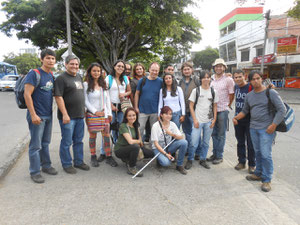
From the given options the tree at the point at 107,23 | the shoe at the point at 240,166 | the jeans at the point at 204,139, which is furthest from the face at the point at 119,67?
the tree at the point at 107,23

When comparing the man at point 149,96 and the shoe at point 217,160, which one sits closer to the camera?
the man at point 149,96

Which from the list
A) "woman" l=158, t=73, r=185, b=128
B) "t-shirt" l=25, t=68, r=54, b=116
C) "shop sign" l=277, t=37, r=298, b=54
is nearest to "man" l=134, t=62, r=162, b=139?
"woman" l=158, t=73, r=185, b=128

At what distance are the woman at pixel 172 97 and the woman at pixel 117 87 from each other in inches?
28.5

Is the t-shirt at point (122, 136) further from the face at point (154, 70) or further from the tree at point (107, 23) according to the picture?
the tree at point (107, 23)

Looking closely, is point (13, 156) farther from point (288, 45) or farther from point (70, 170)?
point (288, 45)

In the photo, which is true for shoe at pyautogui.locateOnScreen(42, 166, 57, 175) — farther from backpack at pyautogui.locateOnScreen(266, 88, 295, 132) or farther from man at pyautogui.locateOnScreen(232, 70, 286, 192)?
backpack at pyautogui.locateOnScreen(266, 88, 295, 132)

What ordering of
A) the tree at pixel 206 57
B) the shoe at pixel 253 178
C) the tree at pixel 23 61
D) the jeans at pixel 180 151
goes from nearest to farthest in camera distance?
the shoe at pixel 253 178 → the jeans at pixel 180 151 → the tree at pixel 206 57 → the tree at pixel 23 61

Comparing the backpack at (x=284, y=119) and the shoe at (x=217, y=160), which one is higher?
the backpack at (x=284, y=119)

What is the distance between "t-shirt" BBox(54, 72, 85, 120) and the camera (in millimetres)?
3289

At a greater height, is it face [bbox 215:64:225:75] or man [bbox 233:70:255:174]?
face [bbox 215:64:225:75]

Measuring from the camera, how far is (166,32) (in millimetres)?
14164

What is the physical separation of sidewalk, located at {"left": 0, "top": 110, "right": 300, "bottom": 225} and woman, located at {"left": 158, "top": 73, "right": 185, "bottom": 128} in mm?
1043

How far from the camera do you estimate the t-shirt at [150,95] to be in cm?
397

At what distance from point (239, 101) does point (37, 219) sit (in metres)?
3.47
